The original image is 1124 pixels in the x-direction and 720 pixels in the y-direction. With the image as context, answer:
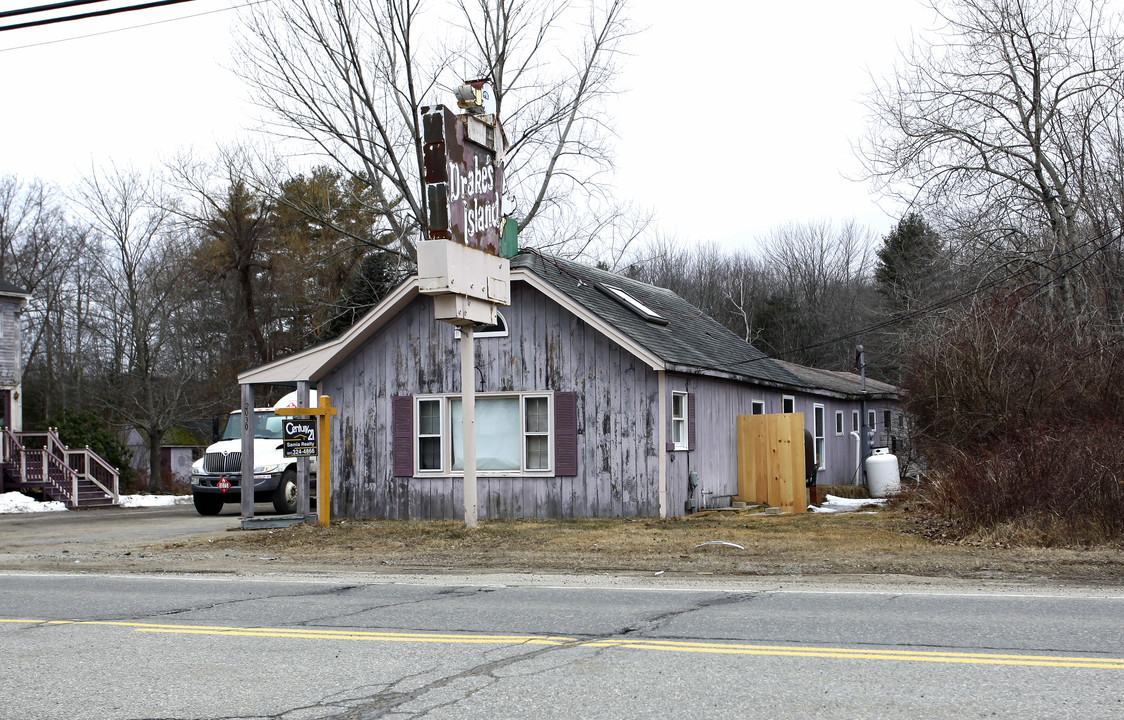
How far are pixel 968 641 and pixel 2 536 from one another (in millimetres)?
18433

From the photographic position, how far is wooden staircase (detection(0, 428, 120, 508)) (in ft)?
100

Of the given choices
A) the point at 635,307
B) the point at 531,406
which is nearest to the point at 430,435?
the point at 531,406

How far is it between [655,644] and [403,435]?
43.8 feet

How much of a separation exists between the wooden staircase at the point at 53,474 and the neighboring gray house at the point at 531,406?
13.9 meters

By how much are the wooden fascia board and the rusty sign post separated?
2.76 meters

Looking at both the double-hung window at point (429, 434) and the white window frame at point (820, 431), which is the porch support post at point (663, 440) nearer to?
the double-hung window at point (429, 434)

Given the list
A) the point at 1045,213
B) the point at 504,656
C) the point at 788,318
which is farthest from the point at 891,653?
the point at 788,318

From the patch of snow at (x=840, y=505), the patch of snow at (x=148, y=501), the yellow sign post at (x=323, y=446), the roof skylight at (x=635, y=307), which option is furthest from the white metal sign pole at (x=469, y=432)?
the patch of snow at (x=148, y=501)

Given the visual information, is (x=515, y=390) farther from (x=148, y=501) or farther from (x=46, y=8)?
(x=148, y=501)

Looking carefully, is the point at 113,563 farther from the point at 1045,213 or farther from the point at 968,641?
the point at 1045,213

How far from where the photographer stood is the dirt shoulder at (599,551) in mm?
11492

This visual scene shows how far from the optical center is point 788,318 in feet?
181

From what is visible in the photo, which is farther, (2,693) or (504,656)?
(504,656)

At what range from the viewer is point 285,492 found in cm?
2359
